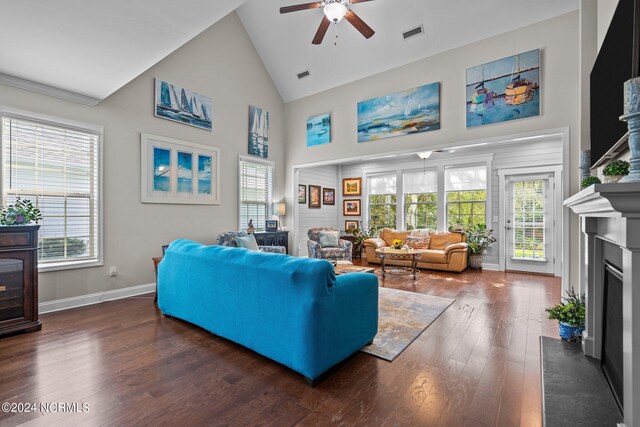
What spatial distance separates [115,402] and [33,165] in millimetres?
3376

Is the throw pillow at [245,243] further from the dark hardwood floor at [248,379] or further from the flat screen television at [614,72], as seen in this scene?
the flat screen television at [614,72]

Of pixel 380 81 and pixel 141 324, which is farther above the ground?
pixel 380 81

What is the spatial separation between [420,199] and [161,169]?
5790 mm

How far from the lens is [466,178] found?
22.3 feet

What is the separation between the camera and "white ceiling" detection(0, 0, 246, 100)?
250cm

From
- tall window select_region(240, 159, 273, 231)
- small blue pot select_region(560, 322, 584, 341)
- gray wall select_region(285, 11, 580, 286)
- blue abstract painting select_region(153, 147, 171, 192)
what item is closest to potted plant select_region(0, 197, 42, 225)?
blue abstract painting select_region(153, 147, 171, 192)

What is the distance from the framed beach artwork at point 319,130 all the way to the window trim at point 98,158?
3799mm

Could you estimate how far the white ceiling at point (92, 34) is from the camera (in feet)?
8.20

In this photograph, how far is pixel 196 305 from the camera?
115 inches

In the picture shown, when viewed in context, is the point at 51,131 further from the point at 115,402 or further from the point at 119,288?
the point at 115,402

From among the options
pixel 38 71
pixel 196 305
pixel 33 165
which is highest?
pixel 38 71

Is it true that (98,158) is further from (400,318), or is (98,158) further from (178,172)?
(400,318)

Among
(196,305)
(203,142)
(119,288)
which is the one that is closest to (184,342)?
(196,305)

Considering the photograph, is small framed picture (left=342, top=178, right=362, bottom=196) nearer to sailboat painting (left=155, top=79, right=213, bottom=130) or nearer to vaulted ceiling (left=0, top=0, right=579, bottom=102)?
vaulted ceiling (left=0, top=0, right=579, bottom=102)
